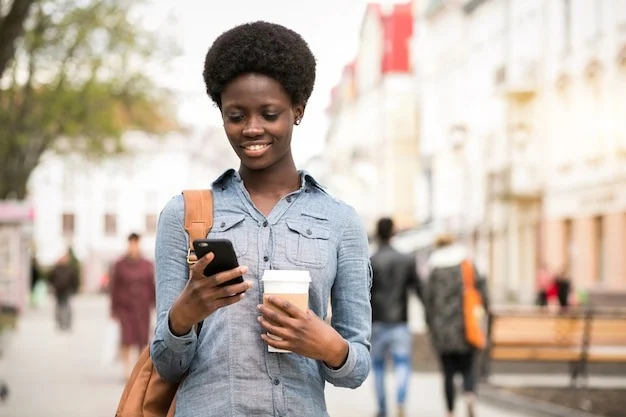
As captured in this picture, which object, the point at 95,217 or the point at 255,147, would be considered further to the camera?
the point at 95,217

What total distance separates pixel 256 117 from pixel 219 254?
17.5 inches

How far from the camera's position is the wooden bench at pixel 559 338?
18.2m

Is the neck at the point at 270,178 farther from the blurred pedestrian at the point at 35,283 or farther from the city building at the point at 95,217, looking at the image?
the city building at the point at 95,217

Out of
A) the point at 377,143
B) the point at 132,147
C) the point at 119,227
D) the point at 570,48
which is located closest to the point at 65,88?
the point at 132,147

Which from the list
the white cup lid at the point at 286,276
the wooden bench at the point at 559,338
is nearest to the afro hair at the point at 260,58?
the white cup lid at the point at 286,276

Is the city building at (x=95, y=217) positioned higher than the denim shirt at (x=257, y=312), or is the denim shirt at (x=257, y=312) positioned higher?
the city building at (x=95, y=217)

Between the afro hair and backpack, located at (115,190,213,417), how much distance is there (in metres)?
0.25

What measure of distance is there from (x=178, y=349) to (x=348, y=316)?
0.45m

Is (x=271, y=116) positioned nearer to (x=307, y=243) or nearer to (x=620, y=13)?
(x=307, y=243)

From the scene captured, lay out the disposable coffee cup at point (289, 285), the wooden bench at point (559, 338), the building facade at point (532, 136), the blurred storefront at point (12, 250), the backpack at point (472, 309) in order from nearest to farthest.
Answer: the disposable coffee cup at point (289, 285) < the backpack at point (472, 309) < the wooden bench at point (559, 338) < the building facade at point (532, 136) < the blurred storefront at point (12, 250)

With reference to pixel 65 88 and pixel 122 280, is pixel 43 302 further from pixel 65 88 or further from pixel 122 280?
pixel 122 280

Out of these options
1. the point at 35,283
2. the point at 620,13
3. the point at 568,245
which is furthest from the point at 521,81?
the point at 35,283

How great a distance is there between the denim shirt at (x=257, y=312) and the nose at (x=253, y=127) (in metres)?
0.17

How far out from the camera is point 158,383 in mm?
3463
